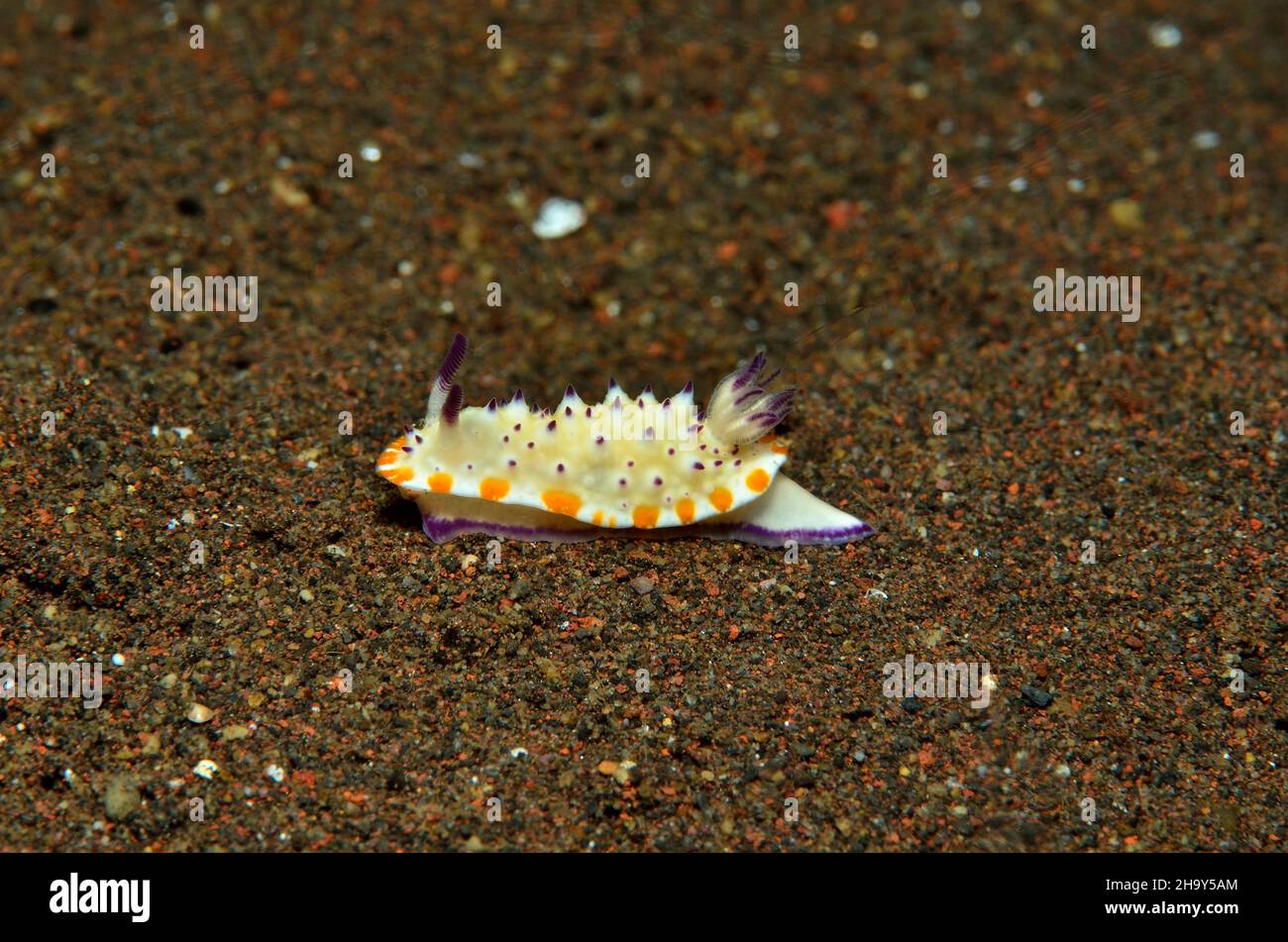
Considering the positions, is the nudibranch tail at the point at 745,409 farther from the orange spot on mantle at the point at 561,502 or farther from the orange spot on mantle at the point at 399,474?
the orange spot on mantle at the point at 399,474

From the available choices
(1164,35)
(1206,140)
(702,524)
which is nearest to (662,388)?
(702,524)

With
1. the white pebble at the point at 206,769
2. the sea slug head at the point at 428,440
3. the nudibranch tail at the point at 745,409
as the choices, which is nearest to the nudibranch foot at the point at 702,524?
the sea slug head at the point at 428,440

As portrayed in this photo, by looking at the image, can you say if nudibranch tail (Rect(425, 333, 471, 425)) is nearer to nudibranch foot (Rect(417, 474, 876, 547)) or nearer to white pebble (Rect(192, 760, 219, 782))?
nudibranch foot (Rect(417, 474, 876, 547))

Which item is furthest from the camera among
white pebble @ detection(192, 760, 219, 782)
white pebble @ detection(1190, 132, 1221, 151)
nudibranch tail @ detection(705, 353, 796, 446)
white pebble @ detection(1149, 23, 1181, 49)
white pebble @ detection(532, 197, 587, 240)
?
white pebble @ detection(1149, 23, 1181, 49)

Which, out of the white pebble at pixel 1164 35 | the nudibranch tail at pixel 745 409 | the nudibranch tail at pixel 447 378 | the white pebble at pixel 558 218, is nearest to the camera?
the nudibranch tail at pixel 447 378

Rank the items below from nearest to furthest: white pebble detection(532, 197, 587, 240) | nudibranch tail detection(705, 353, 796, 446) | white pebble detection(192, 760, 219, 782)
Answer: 1. white pebble detection(192, 760, 219, 782)
2. nudibranch tail detection(705, 353, 796, 446)
3. white pebble detection(532, 197, 587, 240)

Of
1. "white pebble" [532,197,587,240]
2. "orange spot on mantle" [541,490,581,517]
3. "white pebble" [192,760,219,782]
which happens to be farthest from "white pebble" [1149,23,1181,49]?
"white pebble" [192,760,219,782]
